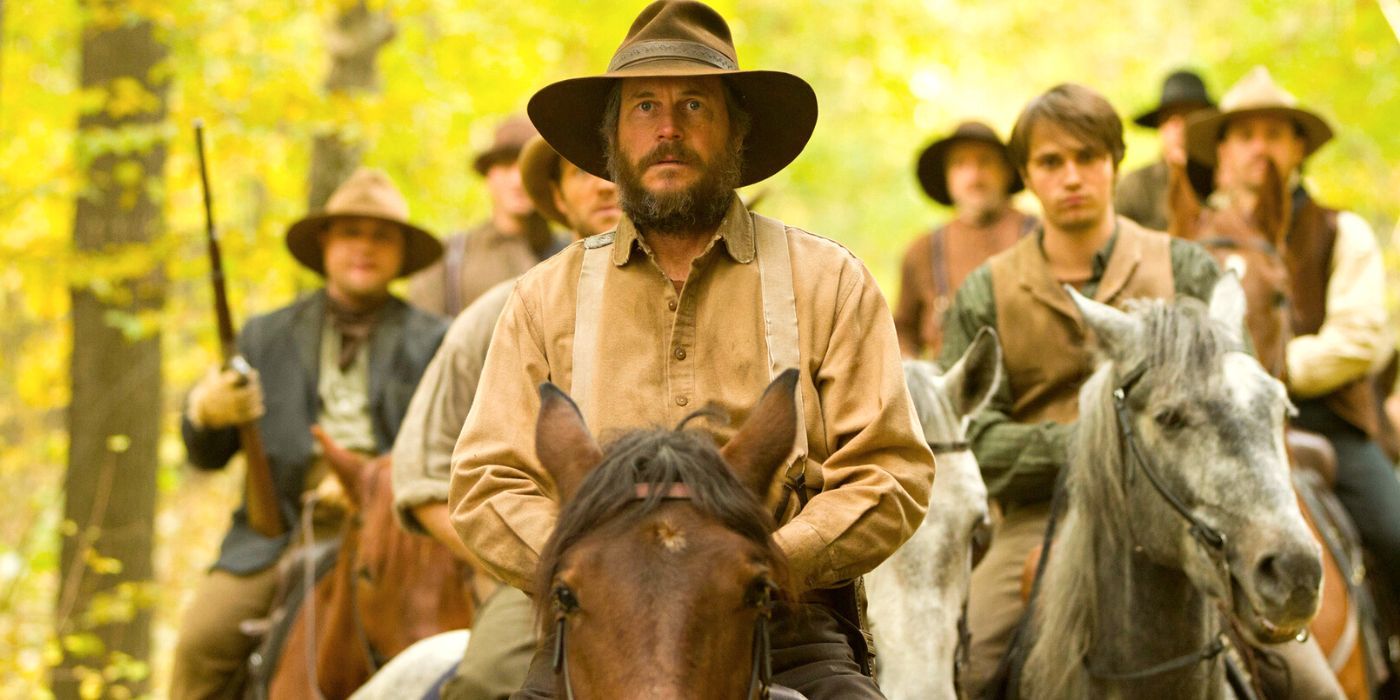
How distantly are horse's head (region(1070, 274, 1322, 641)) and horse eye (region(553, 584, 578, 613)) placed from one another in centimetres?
250

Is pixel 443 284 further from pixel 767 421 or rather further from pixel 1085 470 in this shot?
pixel 767 421

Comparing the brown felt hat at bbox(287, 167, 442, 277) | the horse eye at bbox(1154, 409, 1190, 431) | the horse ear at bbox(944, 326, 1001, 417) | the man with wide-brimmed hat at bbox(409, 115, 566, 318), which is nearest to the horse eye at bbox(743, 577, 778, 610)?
the horse eye at bbox(1154, 409, 1190, 431)

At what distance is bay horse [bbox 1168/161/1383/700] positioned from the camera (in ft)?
22.1

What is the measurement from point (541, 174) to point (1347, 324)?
4.15 meters

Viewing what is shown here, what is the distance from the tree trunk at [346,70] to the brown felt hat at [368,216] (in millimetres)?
2895

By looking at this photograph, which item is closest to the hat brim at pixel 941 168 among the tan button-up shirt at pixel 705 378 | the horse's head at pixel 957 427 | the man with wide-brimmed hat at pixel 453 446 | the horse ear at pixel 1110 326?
the man with wide-brimmed hat at pixel 453 446

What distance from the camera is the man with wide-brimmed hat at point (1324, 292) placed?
779 cm

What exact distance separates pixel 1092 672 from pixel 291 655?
3.97 meters

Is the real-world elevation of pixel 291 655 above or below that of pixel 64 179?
below

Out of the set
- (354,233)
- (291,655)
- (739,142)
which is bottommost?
(291,655)

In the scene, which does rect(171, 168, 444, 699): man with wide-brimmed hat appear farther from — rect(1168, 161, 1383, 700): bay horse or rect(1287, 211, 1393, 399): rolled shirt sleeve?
rect(1287, 211, 1393, 399): rolled shirt sleeve

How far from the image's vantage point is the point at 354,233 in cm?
913

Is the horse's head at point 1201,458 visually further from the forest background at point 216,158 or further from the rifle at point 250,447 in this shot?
the forest background at point 216,158

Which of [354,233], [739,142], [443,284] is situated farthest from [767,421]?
[443,284]
